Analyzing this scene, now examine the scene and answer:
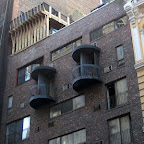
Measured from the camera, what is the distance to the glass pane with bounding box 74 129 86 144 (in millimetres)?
28352

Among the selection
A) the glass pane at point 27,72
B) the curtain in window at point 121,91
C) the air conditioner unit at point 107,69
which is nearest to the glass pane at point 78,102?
the air conditioner unit at point 107,69

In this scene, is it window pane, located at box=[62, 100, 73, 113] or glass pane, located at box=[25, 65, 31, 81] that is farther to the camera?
glass pane, located at box=[25, 65, 31, 81]

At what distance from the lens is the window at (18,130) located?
33.2 metres

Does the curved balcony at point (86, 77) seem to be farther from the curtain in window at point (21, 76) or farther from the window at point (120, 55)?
the curtain in window at point (21, 76)

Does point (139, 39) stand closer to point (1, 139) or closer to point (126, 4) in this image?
point (126, 4)

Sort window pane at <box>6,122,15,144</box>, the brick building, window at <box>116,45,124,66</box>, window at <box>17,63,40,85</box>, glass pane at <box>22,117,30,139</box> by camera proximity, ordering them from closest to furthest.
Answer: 1. the brick building
2. window at <box>116,45,124,66</box>
3. glass pane at <box>22,117,30,139</box>
4. window pane at <box>6,122,15,144</box>
5. window at <box>17,63,40,85</box>

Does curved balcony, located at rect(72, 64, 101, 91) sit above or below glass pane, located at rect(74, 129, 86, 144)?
above

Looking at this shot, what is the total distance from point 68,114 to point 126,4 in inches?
399

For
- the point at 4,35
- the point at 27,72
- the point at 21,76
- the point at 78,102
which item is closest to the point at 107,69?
the point at 78,102

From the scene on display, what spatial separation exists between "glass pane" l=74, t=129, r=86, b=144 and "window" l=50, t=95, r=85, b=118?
2.26 meters

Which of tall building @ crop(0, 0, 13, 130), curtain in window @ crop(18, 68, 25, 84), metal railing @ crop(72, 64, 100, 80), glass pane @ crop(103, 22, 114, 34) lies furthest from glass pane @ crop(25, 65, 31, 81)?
glass pane @ crop(103, 22, 114, 34)

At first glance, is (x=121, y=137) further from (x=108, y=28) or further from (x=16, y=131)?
(x=16, y=131)

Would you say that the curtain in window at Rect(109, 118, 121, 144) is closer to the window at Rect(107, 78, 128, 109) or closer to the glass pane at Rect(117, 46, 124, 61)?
the window at Rect(107, 78, 128, 109)

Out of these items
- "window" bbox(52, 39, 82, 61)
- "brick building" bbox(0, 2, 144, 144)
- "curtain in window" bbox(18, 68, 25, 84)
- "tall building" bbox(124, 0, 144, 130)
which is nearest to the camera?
"tall building" bbox(124, 0, 144, 130)
